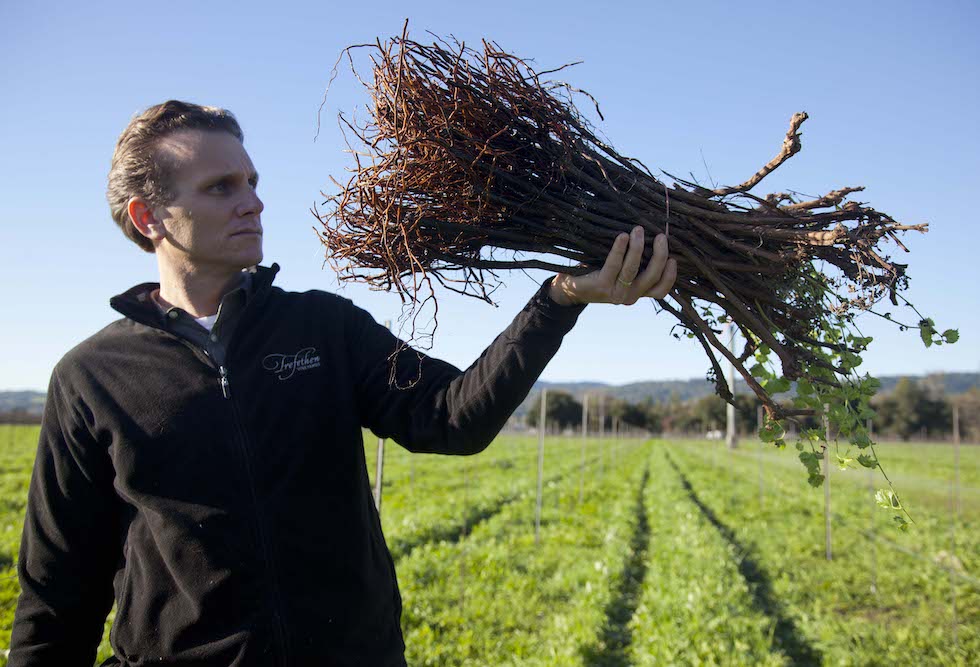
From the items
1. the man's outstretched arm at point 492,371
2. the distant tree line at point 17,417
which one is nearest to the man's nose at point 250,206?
the man's outstretched arm at point 492,371

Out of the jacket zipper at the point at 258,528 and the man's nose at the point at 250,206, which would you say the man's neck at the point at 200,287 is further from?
the jacket zipper at the point at 258,528

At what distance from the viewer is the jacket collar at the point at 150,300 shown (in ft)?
6.43

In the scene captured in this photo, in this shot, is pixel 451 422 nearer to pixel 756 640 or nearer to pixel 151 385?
pixel 151 385

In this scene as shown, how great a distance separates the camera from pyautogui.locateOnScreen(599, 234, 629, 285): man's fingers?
1.57 meters

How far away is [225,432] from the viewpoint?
1.77 meters

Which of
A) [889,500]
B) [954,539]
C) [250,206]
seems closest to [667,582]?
[889,500]

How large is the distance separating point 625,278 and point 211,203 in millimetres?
1197

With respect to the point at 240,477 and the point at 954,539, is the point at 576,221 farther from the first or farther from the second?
the point at 954,539

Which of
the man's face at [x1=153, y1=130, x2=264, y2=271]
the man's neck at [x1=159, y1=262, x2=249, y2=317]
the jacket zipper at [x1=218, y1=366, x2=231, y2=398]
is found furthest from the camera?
the man's neck at [x1=159, y1=262, x2=249, y2=317]

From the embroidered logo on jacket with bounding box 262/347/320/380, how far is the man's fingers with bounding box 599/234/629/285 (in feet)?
2.79

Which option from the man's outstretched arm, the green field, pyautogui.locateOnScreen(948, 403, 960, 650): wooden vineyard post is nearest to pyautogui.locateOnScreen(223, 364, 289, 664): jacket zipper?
the man's outstretched arm

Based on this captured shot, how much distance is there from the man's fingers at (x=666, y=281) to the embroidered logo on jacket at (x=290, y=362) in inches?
37.3

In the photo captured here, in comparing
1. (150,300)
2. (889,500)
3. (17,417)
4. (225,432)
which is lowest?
(17,417)

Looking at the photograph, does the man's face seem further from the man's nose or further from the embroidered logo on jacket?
the embroidered logo on jacket
